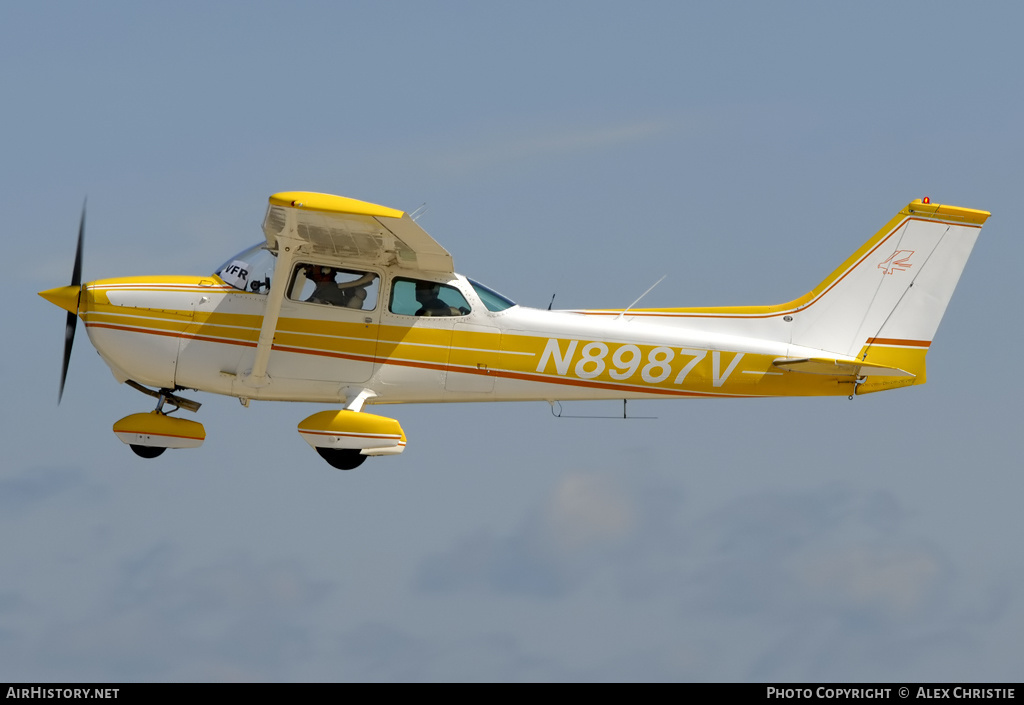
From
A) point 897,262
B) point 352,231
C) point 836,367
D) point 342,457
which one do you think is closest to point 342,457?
point 342,457

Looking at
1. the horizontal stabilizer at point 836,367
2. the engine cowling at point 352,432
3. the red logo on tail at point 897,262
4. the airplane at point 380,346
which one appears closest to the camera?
the engine cowling at point 352,432

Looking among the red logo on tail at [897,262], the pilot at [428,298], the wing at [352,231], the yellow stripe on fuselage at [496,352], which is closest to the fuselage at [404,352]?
the yellow stripe on fuselage at [496,352]

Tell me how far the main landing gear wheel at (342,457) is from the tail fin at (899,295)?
17.8ft

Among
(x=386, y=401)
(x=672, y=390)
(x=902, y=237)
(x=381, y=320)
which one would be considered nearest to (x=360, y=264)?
(x=381, y=320)

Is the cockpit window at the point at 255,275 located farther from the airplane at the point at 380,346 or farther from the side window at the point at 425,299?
the side window at the point at 425,299

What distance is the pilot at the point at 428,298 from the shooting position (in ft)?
47.9

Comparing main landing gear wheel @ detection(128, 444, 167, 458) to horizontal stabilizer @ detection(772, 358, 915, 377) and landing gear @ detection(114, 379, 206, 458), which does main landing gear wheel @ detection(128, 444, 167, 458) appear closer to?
landing gear @ detection(114, 379, 206, 458)

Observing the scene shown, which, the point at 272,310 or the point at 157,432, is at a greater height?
the point at 272,310

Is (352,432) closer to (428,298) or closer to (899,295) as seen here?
(428,298)

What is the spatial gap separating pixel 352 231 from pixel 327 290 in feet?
3.41

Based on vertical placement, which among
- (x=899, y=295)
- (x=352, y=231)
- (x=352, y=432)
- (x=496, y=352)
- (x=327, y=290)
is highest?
(x=899, y=295)

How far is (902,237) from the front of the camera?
1538cm

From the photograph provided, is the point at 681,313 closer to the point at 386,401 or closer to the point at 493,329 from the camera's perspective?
the point at 493,329

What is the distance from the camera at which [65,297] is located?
1491cm
